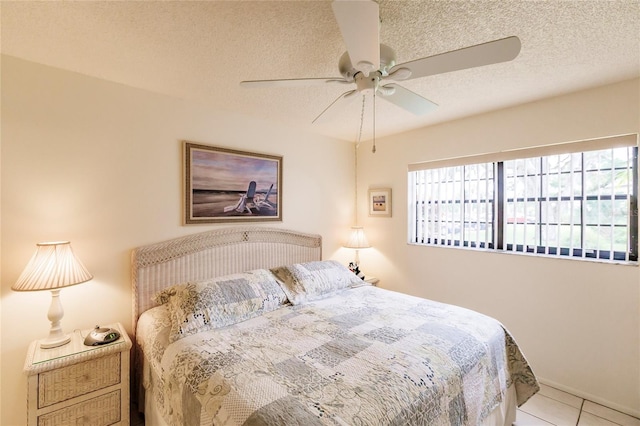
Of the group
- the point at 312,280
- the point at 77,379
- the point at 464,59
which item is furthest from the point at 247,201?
the point at 464,59

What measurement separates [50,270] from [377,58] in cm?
214

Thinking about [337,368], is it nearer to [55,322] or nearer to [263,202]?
[55,322]

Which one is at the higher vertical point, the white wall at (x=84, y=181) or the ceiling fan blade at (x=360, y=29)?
the ceiling fan blade at (x=360, y=29)

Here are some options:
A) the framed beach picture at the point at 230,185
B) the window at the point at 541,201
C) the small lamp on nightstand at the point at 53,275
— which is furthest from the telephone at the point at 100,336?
the window at the point at 541,201

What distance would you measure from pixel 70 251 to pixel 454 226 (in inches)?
132

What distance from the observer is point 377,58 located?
124 cm

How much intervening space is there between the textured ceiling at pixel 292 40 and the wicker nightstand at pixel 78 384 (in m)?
1.80

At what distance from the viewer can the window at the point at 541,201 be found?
2201 millimetres

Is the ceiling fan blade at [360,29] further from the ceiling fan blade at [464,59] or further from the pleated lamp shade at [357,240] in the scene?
the pleated lamp shade at [357,240]

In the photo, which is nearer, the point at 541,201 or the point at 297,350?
the point at 297,350

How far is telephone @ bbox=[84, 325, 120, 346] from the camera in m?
1.74

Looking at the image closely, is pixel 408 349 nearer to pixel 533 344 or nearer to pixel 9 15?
pixel 533 344

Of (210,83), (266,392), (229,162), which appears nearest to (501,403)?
(266,392)

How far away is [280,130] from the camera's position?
3.07 metres
